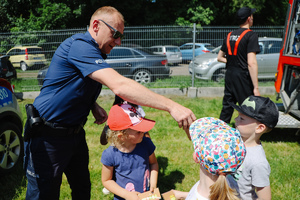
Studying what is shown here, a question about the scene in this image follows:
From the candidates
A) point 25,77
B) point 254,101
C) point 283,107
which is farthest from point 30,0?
point 254,101

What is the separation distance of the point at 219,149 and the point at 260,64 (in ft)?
30.0

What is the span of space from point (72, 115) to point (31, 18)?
794 inches

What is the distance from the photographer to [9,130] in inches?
149

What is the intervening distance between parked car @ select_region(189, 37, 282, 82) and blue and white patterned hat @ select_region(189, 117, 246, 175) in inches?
312

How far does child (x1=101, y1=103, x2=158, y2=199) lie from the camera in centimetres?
223

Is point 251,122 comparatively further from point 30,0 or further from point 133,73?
point 30,0

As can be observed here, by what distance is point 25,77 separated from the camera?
8.76 metres

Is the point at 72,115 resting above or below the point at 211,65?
above

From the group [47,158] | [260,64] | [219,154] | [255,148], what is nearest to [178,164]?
[255,148]

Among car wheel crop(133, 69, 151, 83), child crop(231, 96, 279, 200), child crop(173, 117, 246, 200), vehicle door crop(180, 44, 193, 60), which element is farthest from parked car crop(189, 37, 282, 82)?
child crop(173, 117, 246, 200)

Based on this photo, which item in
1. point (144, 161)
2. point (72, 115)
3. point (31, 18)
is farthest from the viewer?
point (31, 18)

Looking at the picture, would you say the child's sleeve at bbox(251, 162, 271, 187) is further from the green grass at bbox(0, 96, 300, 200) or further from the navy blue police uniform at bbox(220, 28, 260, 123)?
the navy blue police uniform at bbox(220, 28, 260, 123)

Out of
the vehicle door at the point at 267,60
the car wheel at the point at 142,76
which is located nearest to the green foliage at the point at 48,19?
the car wheel at the point at 142,76

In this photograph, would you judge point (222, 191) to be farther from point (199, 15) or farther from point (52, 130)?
point (199, 15)
